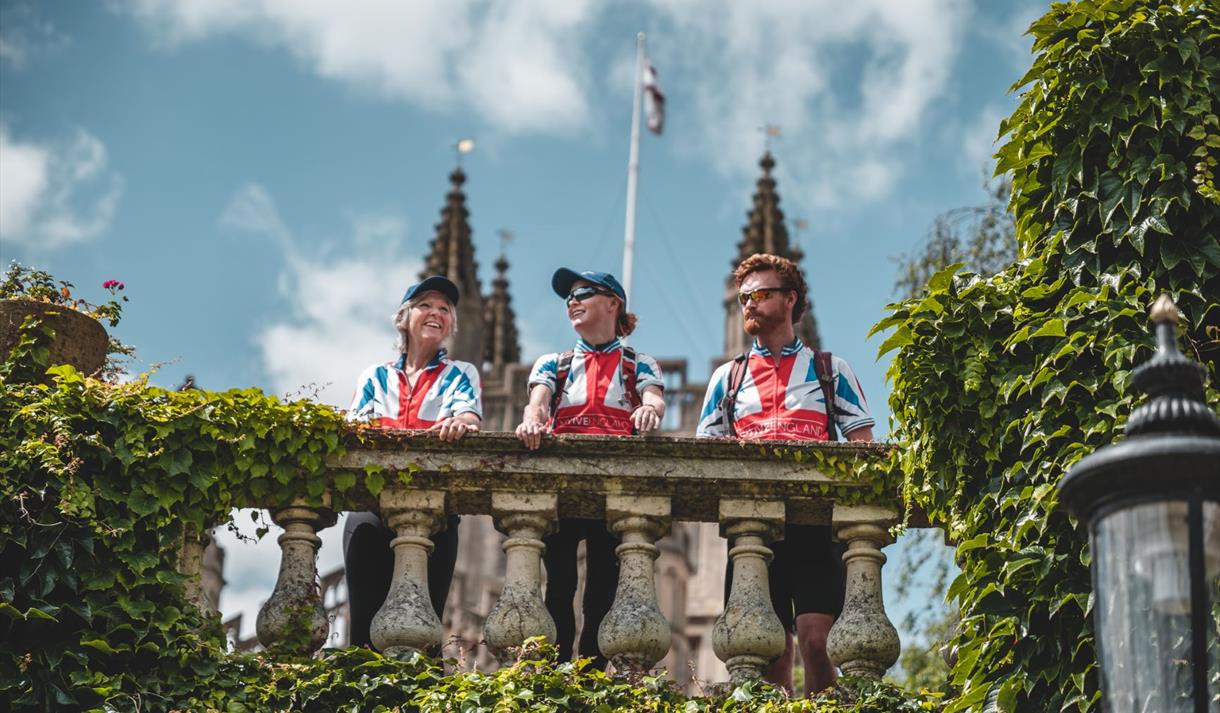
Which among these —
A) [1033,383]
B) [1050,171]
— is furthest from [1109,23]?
[1033,383]

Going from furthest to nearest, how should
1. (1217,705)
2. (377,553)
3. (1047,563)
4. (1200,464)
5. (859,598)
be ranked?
(377,553) < (859,598) < (1047,563) < (1217,705) < (1200,464)

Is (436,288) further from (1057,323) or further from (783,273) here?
(1057,323)

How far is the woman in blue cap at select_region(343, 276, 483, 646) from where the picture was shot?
30.6ft

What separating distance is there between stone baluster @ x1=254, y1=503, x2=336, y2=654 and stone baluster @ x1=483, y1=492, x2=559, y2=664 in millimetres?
706

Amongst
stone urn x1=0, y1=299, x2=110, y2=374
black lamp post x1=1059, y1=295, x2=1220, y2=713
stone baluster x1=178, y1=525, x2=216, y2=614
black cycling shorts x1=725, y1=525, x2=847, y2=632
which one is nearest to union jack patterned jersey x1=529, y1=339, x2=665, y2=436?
black cycling shorts x1=725, y1=525, x2=847, y2=632

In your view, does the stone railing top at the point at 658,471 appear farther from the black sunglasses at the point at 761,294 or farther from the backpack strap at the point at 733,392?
the black sunglasses at the point at 761,294

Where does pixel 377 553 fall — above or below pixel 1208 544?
above

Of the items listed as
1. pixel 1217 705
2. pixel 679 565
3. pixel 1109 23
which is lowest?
pixel 1217 705

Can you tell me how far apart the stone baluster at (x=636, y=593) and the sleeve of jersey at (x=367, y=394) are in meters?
1.70

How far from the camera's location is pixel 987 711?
7816mm

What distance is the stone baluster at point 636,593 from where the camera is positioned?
8.35 m

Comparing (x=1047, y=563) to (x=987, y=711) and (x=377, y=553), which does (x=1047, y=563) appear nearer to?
(x=987, y=711)

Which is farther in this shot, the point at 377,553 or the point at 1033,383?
the point at 377,553

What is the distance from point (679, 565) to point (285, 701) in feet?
156
